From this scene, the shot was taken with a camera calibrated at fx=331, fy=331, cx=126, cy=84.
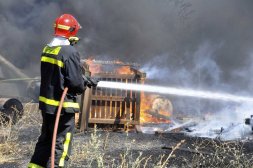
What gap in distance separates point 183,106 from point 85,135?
8.95 m

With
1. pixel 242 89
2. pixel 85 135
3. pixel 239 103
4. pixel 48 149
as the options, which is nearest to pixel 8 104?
pixel 85 135

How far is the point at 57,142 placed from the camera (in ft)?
11.8

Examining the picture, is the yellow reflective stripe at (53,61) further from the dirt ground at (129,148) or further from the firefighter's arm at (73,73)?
the dirt ground at (129,148)

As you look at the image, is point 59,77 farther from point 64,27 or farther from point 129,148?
point 129,148

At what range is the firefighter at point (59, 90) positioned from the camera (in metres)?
3.59

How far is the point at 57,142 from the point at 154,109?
826 cm

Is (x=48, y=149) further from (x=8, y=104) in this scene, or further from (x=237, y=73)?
A: (x=237, y=73)

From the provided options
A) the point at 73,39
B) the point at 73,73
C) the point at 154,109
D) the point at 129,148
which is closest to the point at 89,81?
the point at 73,73

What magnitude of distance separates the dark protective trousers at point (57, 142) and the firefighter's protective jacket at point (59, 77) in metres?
0.13

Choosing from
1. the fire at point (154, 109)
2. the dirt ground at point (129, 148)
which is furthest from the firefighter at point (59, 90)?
the fire at point (154, 109)

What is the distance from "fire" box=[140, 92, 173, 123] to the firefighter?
696 cm

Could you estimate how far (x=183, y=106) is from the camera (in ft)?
51.8

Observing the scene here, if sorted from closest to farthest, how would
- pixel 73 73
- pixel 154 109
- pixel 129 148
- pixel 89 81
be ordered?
pixel 73 73 → pixel 89 81 → pixel 129 148 → pixel 154 109

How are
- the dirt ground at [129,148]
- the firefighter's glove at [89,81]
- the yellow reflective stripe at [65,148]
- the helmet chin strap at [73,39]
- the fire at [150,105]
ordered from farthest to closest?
the fire at [150,105]
the dirt ground at [129,148]
the firefighter's glove at [89,81]
the helmet chin strap at [73,39]
the yellow reflective stripe at [65,148]
